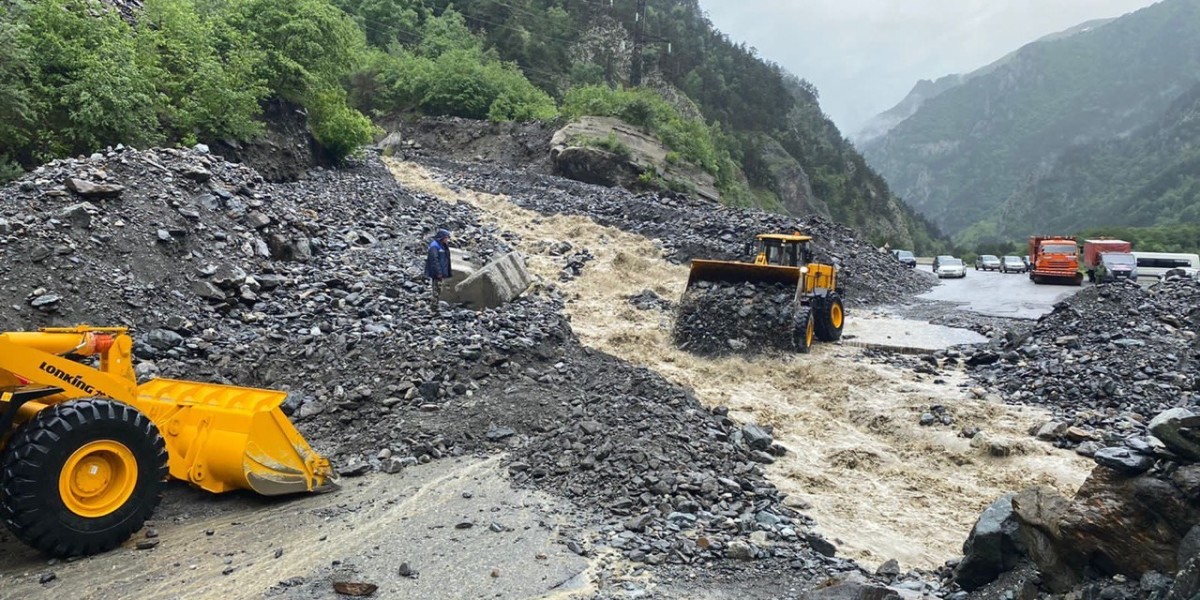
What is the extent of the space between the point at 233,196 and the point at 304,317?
12.0 ft

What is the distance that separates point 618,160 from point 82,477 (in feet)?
75.7

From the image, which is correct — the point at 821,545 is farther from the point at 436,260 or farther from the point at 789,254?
the point at 789,254

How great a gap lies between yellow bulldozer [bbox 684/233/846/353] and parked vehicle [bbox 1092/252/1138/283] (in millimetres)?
14825

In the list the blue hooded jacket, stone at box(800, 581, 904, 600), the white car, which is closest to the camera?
stone at box(800, 581, 904, 600)

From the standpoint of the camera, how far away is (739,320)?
459 inches

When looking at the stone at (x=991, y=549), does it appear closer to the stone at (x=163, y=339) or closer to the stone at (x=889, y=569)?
the stone at (x=889, y=569)

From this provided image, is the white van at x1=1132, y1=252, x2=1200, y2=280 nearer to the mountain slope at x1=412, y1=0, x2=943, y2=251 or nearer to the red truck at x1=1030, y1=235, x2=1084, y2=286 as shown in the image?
the red truck at x1=1030, y1=235, x2=1084, y2=286

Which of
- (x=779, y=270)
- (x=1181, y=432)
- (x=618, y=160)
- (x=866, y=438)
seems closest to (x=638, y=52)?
(x=618, y=160)

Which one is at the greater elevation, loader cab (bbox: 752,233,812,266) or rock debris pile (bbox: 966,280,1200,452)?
loader cab (bbox: 752,233,812,266)

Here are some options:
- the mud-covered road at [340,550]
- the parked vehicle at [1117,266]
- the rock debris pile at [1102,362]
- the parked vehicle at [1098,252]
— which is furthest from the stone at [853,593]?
the parked vehicle at [1098,252]

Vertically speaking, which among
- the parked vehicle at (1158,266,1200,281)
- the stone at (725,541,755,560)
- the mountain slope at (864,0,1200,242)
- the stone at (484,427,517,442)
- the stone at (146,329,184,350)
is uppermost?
the mountain slope at (864,0,1200,242)

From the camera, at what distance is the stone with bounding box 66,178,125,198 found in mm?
9484

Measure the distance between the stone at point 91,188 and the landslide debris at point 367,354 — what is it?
25 millimetres

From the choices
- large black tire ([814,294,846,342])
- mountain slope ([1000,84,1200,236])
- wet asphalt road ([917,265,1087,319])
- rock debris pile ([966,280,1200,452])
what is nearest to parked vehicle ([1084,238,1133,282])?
wet asphalt road ([917,265,1087,319])
